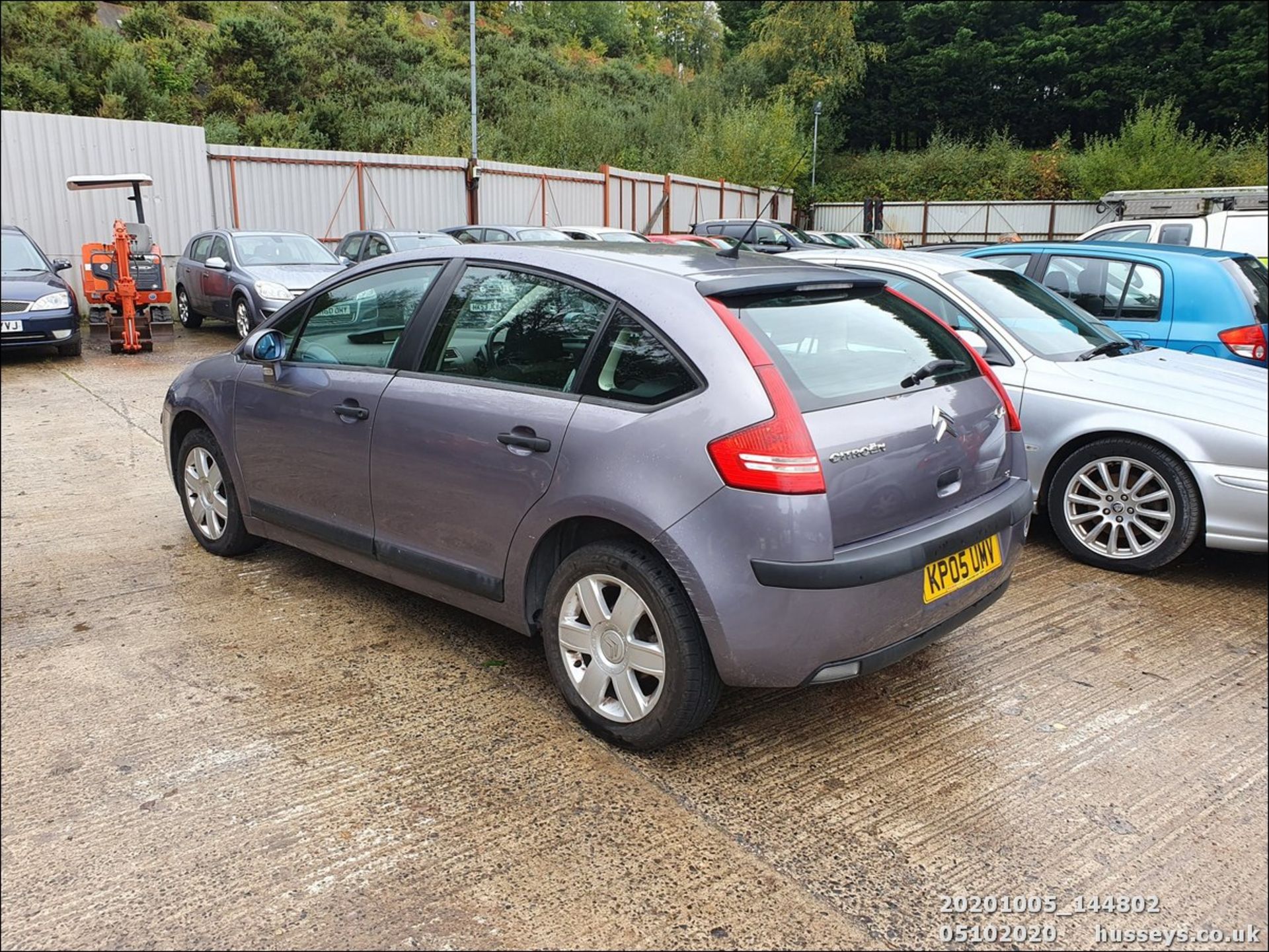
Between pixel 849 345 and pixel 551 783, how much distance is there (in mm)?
1657

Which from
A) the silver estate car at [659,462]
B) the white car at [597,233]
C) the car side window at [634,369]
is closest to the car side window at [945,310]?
the silver estate car at [659,462]

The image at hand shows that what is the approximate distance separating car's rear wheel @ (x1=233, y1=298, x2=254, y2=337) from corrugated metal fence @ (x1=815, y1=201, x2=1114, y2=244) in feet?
84.6

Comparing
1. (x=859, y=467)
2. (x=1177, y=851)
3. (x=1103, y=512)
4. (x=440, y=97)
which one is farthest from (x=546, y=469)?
(x=440, y=97)

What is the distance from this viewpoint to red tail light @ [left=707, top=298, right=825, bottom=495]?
2621 mm

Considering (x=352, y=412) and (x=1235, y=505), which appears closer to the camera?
(x=352, y=412)

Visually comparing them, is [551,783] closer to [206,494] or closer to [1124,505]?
[206,494]

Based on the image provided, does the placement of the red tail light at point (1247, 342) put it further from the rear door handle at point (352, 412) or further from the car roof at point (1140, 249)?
the rear door handle at point (352, 412)

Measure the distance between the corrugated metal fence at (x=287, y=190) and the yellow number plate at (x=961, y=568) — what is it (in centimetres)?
718

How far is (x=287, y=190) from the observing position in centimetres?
1773

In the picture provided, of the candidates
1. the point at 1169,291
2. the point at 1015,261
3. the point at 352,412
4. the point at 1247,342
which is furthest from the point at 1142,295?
the point at 352,412

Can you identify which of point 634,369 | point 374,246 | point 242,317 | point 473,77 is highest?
point 473,77

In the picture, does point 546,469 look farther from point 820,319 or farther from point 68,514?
→ point 68,514

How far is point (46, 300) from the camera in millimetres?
10086

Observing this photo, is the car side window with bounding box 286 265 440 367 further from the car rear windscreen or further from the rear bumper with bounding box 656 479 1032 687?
Result: the rear bumper with bounding box 656 479 1032 687
